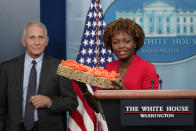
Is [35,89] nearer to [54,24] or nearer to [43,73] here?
[43,73]

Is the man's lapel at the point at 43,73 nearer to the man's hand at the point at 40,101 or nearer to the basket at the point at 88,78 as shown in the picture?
the man's hand at the point at 40,101

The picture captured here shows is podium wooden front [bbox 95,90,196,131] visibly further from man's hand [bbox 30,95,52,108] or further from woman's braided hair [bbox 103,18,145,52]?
man's hand [bbox 30,95,52,108]

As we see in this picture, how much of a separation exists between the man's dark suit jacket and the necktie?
1.8 inches

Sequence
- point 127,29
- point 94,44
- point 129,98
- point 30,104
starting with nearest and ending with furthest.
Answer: point 129,98, point 127,29, point 30,104, point 94,44

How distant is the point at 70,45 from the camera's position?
4262 millimetres

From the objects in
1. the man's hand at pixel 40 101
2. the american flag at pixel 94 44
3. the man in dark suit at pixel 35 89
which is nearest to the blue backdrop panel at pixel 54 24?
the american flag at pixel 94 44

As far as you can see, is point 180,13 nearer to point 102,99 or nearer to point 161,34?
point 161,34

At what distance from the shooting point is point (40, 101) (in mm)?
2443

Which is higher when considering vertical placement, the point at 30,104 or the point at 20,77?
the point at 20,77

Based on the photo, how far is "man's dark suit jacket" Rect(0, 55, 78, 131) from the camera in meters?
2.56

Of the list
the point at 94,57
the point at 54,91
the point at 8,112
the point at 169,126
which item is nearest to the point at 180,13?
the point at 94,57

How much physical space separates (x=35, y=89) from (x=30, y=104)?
116 millimetres

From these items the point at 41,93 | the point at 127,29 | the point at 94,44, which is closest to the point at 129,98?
the point at 127,29

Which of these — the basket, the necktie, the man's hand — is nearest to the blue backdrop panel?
the necktie
